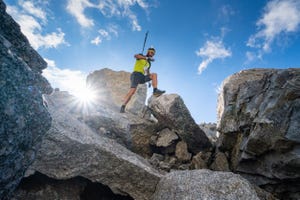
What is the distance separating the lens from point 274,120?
7.79 m

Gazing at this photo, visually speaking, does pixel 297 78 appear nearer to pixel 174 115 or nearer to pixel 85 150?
pixel 174 115

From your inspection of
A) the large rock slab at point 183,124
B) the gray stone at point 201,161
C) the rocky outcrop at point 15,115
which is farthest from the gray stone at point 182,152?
the rocky outcrop at point 15,115

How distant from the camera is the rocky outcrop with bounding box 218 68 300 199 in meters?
7.32

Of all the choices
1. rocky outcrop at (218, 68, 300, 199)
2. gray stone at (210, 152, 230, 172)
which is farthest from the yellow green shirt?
gray stone at (210, 152, 230, 172)

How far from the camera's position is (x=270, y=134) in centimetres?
784

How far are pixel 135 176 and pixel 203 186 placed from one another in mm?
2202

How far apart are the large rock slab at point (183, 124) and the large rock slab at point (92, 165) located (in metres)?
4.03

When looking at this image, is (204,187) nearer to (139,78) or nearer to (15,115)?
(15,115)

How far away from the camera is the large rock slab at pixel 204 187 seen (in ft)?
18.8

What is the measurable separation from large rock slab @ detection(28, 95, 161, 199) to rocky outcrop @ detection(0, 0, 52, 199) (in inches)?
110

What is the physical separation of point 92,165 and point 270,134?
6.26 meters

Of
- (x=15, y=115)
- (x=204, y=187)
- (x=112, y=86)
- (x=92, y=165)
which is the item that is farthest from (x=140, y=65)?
(x=112, y=86)

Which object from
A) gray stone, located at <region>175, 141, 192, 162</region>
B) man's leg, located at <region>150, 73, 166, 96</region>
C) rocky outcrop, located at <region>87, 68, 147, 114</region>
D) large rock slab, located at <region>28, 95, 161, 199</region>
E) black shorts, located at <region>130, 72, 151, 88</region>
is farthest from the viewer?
rocky outcrop, located at <region>87, 68, 147, 114</region>

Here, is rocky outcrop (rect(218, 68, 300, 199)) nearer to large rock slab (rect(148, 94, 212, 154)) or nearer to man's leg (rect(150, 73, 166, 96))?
large rock slab (rect(148, 94, 212, 154))
